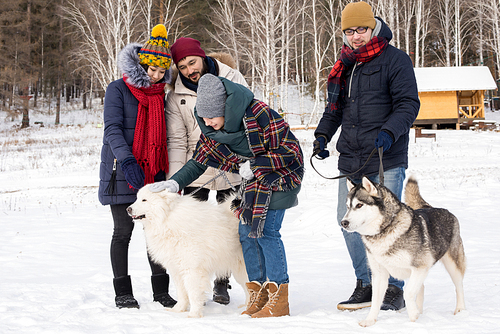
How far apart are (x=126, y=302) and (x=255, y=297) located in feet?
3.59

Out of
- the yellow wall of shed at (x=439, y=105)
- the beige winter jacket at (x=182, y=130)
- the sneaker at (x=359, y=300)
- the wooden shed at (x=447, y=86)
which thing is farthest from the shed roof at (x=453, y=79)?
the sneaker at (x=359, y=300)

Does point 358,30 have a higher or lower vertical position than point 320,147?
higher

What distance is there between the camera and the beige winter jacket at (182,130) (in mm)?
3730

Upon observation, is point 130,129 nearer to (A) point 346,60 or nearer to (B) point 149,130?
(B) point 149,130

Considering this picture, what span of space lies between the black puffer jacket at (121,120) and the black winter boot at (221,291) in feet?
3.81

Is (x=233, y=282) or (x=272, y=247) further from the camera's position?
(x=233, y=282)

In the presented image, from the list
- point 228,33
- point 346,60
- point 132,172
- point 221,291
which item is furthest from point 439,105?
point 132,172

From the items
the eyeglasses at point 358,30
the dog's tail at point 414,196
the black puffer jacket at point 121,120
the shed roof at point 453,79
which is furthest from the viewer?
the shed roof at point 453,79

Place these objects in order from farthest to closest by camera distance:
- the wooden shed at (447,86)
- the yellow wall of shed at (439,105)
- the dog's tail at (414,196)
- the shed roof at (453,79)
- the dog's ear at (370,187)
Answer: the yellow wall of shed at (439,105), the wooden shed at (447,86), the shed roof at (453,79), the dog's tail at (414,196), the dog's ear at (370,187)

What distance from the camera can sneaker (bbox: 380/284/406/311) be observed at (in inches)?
126

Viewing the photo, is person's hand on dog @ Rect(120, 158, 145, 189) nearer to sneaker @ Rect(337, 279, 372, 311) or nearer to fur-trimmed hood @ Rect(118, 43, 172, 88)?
fur-trimmed hood @ Rect(118, 43, 172, 88)

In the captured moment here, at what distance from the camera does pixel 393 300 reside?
3.22m

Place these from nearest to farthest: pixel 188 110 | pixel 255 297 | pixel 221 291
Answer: pixel 255 297 < pixel 188 110 < pixel 221 291

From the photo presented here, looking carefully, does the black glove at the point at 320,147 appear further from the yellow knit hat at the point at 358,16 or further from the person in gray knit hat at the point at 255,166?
the yellow knit hat at the point at 358,16
